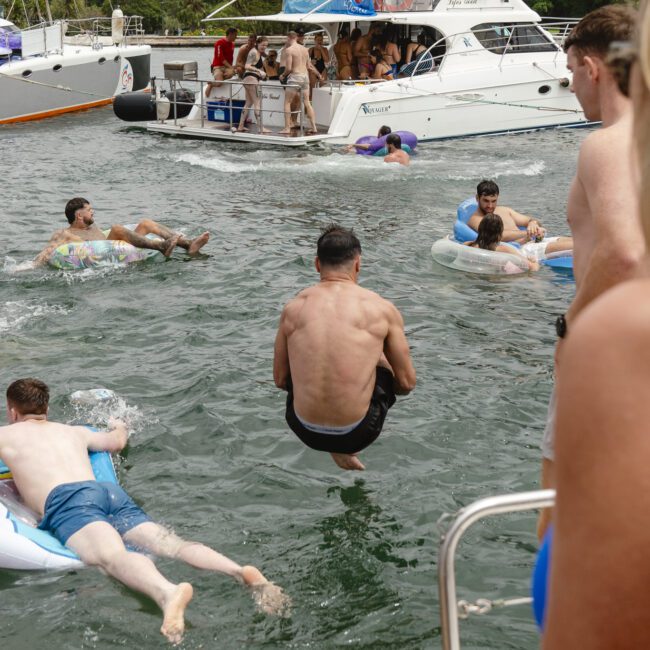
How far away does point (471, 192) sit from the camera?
15172 millimetres

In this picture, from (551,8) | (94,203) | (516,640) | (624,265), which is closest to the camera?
(624,265)

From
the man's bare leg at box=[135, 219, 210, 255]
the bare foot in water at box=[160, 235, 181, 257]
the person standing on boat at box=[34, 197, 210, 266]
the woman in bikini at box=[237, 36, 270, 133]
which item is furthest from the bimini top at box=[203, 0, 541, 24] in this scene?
the bare foot in water at box=[160, 235, 181, 257]

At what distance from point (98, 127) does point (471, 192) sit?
12131mm

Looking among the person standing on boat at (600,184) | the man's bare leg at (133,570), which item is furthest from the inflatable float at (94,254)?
the person standing on boat at (600,184)

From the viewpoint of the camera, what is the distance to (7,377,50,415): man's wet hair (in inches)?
232

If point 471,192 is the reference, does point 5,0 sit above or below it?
above

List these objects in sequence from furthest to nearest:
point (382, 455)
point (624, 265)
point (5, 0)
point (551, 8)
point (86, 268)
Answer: point (551, 8) → point (5, 0) → point (86, 268) → point (382, 455) → point (624, 265)

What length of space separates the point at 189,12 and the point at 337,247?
72839mm

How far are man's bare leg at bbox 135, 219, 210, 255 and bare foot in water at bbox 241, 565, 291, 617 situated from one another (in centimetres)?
707

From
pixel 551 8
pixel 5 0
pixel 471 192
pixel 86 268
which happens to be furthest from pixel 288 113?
pixel 551 8

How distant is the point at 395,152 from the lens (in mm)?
16984

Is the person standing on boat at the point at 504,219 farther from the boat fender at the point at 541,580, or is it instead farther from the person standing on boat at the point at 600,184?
the boat fender at the point at 541,580

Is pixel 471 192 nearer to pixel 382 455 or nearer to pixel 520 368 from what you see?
pixel 520 368

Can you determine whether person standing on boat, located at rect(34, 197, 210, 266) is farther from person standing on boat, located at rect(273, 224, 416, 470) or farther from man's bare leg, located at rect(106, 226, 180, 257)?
person standing on boat, located at rect(273, 224, 416, 470)
